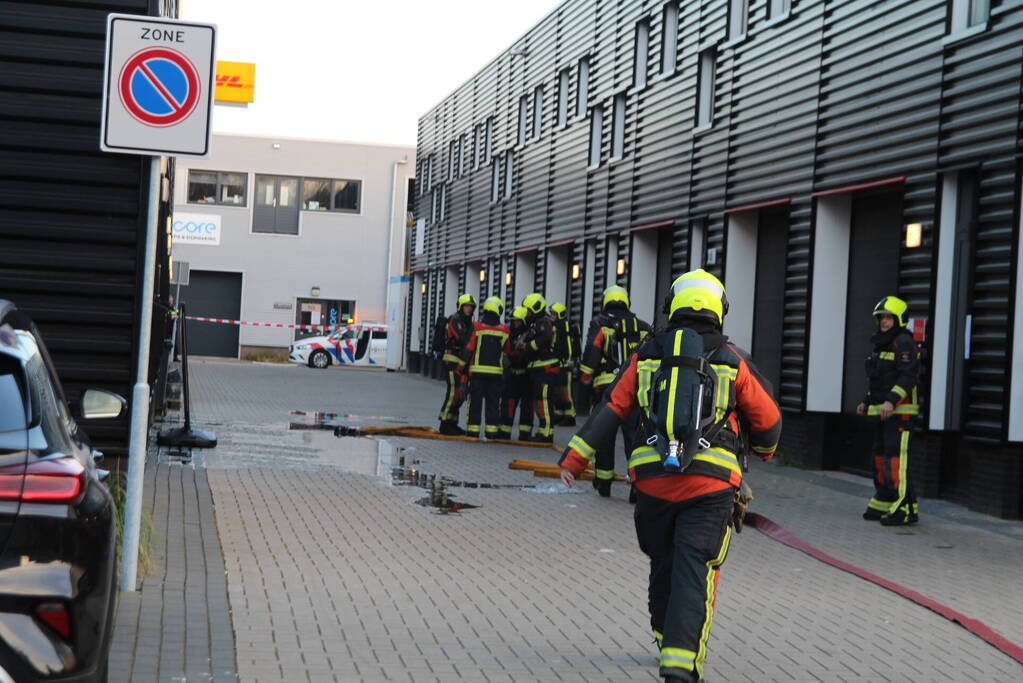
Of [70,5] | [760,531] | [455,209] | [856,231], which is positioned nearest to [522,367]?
[856,231]

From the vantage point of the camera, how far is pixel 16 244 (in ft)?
36.0

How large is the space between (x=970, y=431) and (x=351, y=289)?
4149cm

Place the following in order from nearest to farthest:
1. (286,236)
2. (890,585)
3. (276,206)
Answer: (890,585) → (286,236) → (276,206)

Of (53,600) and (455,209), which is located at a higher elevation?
(455,209)

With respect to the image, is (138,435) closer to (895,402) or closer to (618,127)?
(895,402)

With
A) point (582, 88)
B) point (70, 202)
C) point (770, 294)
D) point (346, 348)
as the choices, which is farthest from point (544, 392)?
point (346, 348)

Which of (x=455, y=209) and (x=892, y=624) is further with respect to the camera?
(x=455, y=209)

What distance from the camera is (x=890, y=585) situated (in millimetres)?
8797

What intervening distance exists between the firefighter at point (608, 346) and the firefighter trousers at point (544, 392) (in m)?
3.89

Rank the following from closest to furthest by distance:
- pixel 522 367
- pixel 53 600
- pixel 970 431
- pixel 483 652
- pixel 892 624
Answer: pixel 53 600
pixel 483 652
pixel 892 624
pixel 970 431
pixel 522 367

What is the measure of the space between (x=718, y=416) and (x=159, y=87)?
340cm

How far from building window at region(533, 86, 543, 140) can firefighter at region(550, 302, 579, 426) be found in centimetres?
948

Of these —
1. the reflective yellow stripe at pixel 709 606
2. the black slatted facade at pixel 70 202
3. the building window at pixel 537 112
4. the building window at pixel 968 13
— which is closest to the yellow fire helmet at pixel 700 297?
the reflective yellow stripe at pixel 709 606

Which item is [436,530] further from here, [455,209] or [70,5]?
[455,209]
